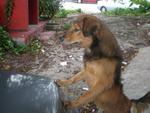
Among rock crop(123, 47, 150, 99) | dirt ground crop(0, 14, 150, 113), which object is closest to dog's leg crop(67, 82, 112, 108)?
dirt ground crop(0, 14, 150, 113)

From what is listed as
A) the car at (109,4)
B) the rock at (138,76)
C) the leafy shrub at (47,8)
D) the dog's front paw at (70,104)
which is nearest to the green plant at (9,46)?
the rock at (138,76)

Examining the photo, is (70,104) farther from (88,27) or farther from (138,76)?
(138,76)

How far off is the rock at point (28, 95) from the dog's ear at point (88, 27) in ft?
3.69

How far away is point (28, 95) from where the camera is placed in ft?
9.32

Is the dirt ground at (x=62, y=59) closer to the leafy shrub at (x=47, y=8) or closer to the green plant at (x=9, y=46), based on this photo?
the green plant at (x=9, y=46)

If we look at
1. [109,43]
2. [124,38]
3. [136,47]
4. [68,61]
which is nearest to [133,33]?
[124,38]

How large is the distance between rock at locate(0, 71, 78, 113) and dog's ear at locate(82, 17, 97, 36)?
44.3 inches

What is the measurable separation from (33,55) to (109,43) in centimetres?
406

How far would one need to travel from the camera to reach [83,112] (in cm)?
552

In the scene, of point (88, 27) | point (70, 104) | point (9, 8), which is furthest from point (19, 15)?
point (70, 104)

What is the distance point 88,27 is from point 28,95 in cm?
143

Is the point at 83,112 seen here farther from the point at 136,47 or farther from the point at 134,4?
the point at 134,4

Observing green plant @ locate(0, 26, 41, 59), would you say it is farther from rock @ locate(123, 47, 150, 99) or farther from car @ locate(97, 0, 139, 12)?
car @ locate(97, 0, 139, 12)

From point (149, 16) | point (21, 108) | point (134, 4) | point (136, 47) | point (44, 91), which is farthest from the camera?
point (134, 4)
